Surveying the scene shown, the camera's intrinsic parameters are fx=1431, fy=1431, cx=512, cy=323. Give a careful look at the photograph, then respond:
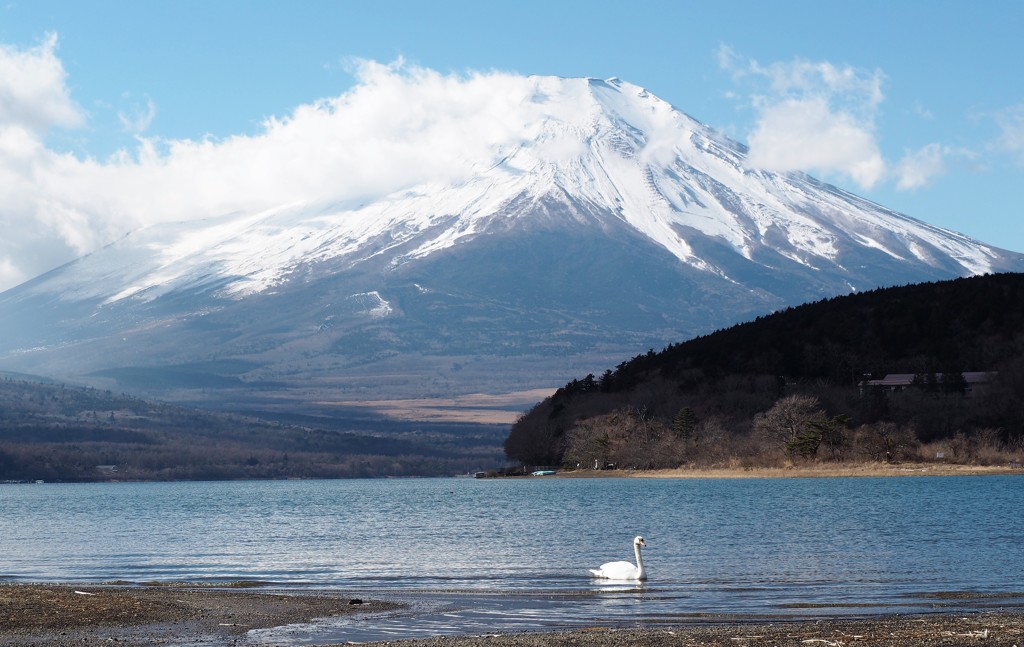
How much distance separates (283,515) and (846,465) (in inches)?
1880

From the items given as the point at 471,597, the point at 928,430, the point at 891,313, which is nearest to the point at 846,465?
the point at 928,430

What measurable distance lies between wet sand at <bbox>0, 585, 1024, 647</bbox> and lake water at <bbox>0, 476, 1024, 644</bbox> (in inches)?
54.2

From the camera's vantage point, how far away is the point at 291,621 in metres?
29.4

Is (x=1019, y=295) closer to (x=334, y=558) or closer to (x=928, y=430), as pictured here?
(x=928, y=430)

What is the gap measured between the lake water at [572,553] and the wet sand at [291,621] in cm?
138

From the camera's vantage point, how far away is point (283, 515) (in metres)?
74.9

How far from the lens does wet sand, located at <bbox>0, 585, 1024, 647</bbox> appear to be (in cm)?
2352

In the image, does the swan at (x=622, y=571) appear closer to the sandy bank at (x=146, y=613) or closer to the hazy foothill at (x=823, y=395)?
the sandy bank at (x=146, y=613)

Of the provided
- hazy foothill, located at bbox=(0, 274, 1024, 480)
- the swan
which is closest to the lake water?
the swan

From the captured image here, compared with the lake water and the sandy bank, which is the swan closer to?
the lake water

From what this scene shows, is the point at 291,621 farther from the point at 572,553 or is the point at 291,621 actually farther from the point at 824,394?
the point at 824,394

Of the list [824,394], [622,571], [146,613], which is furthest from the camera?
[824,394]

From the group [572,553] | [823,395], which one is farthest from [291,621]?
[823,395]

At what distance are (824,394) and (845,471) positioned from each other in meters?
12.9
